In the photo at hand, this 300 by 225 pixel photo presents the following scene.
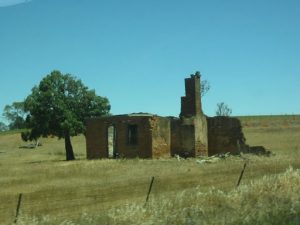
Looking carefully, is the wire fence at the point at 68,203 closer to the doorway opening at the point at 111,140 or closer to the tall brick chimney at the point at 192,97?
the tall brick chimney at the point at 192,97

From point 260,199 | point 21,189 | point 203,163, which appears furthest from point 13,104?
point 260,199

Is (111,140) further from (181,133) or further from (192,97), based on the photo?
(192,97)

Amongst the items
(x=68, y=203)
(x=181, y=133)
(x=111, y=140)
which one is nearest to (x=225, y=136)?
(x=181, y=133)

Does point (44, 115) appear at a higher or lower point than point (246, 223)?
higher

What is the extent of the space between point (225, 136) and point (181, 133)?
3.41 metres

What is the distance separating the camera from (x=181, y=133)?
1816 inches

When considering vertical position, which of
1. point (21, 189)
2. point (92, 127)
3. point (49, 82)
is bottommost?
point (21, 189)

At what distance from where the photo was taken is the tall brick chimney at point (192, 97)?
45.9 metres

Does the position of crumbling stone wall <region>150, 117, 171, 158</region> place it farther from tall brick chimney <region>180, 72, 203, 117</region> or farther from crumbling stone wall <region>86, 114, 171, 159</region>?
tall brick chimney <region>180, 72, 203, 117</region>

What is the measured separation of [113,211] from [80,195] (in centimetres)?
408

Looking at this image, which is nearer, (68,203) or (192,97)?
(68,203)

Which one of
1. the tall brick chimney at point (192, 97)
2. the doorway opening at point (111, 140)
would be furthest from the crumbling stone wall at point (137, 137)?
the tall brick chimney at point (192, 97)

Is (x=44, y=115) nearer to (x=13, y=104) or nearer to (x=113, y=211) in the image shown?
(x=113, y=211)

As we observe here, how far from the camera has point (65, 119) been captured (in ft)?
175
